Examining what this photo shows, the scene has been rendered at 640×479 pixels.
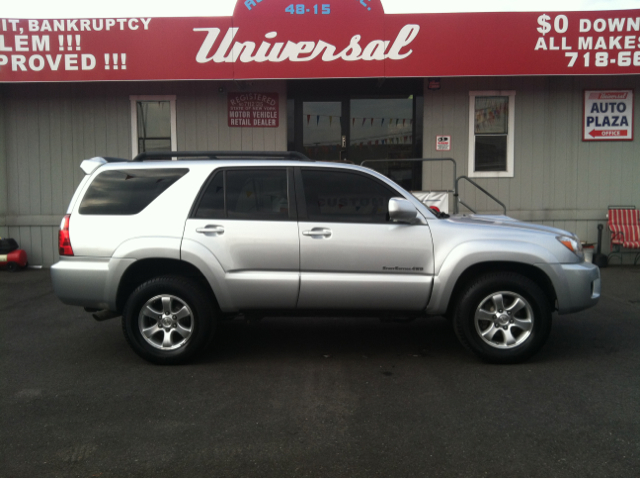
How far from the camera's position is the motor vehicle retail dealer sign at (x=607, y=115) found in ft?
35.0

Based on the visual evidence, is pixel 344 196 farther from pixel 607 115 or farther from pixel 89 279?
pixel 607 115

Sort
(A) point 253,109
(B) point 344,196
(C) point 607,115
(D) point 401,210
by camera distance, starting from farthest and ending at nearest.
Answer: (A) point 253,109 < (C) point 607,115 < (B) point 344,196 < (D) point 401,210

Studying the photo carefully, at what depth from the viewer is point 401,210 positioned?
489cm

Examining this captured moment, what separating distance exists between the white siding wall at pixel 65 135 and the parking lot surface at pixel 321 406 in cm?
518

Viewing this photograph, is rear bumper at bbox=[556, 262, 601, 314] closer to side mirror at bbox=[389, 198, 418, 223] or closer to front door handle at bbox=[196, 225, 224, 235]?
side mirror at bbox=[389, 198, 418, 223]

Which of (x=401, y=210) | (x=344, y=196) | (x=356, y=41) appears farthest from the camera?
(x=356, y=41)

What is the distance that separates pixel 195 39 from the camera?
32.2 ft

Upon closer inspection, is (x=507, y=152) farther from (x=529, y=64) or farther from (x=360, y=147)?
(x=360, y=147)

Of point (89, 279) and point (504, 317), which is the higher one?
point (89, 279)

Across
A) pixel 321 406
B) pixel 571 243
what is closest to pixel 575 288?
pixel 571 243

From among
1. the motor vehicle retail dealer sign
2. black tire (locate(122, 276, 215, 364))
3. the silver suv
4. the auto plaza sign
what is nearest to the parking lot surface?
black tire (locate(122, 276, 215, 364))

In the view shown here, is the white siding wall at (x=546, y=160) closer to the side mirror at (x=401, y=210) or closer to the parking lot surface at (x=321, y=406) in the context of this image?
the parking lot surface at (x=321, y=406)

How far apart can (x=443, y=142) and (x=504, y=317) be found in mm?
6428

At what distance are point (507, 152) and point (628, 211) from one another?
2464 millimetres
